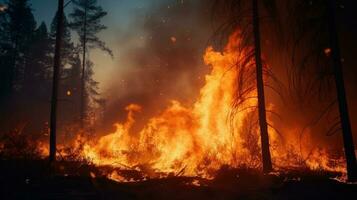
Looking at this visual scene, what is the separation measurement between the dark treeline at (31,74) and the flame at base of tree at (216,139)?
1743 centimetres

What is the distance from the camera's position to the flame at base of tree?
16.2m

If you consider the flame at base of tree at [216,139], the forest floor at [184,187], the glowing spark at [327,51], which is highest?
the glowing spark at [327,51]

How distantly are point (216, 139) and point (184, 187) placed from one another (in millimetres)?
6705

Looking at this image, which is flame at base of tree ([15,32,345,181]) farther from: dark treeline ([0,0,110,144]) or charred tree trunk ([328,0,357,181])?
dark treeline ([0,0,110,144])

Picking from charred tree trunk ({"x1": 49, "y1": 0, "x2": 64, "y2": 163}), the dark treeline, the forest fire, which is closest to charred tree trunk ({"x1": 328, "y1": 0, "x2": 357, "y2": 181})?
the forest fire

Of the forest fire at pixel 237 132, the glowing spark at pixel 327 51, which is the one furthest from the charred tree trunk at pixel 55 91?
the glowing spark at pixel 327 51

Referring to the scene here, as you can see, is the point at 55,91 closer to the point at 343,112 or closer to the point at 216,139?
the point at 216,139

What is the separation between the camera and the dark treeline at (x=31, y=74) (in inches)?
1501

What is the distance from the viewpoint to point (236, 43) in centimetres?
1758

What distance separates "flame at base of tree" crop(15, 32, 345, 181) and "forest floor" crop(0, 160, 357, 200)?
2.09 meters

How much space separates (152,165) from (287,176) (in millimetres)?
8109

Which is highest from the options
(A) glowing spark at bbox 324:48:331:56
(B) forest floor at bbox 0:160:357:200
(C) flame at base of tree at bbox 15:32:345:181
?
(A) glowing spark at bbox 324:48:331:56

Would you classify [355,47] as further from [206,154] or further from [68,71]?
[68,71]

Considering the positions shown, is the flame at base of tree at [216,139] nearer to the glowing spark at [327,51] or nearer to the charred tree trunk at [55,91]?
the charred tree trunk at [55,91]
